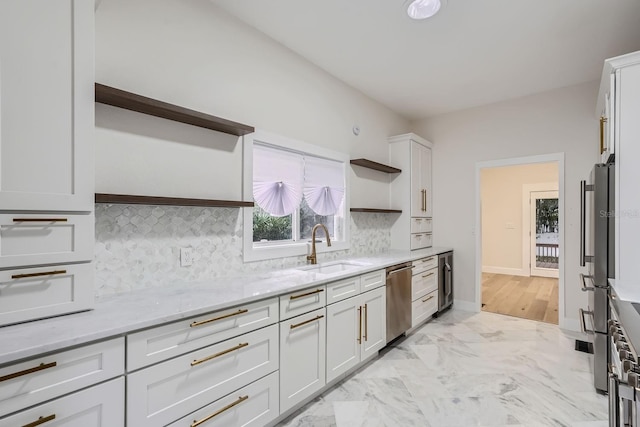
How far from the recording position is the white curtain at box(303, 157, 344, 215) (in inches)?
124

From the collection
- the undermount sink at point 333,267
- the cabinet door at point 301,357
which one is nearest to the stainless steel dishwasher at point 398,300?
the undermount sink at point 333,267

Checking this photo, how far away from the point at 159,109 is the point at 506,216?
749 cm

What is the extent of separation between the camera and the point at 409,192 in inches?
165

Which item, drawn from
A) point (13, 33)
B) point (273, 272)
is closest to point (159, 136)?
point (13, 33)

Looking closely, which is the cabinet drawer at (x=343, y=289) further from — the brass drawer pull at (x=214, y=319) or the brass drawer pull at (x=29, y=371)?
the brass drawer pull at (x=29, y=371)

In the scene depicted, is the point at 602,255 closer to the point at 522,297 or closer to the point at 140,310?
the point at 140,310

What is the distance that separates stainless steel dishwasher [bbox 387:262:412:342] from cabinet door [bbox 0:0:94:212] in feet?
8.18

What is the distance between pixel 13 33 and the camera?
1250mm

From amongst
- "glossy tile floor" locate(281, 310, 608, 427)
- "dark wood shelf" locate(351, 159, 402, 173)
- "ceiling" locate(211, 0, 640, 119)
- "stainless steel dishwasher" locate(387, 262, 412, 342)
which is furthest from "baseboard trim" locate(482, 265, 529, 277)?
"stainless steel dishwasher" locate(387, 262, 412, 342)

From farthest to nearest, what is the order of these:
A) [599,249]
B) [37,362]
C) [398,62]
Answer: [398,62], [599,249], [37,362]

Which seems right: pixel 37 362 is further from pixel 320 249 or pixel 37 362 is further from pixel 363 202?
pixel 363 202

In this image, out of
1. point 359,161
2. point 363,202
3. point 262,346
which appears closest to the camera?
point 262,346

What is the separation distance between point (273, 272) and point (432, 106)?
130 inches

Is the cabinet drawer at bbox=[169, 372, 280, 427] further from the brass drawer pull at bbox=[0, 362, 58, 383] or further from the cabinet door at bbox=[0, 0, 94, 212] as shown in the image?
the cabinet door at bbox=[0, 0, 94, 212]
